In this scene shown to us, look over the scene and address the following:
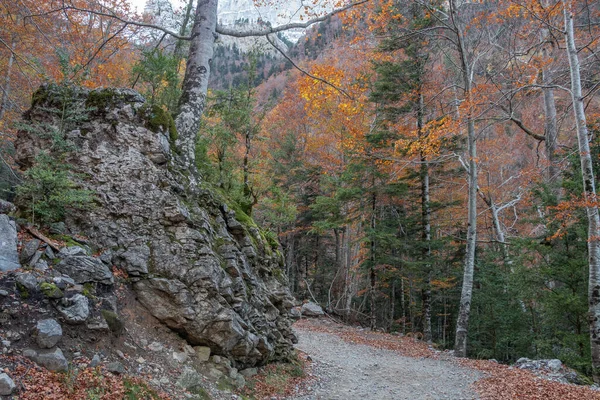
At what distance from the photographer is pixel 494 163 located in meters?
21.6

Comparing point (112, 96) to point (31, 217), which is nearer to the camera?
point (31, 217)

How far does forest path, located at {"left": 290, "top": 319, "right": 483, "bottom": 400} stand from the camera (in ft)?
21.0

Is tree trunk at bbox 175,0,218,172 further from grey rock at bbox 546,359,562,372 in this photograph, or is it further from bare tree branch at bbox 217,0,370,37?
grey rock at bbox 546,359,562,372

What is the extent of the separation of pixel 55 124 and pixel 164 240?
2.19 m

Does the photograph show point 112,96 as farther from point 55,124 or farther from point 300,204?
point 300,204

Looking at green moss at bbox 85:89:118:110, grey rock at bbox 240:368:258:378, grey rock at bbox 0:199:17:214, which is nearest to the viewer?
grey rock at bbox 0:199:17:214

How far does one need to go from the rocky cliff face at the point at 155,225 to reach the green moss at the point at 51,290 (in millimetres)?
898

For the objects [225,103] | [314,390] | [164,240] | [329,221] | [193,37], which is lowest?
[314,390]

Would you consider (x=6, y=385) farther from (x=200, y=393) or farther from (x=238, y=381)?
(x=238, y=381)

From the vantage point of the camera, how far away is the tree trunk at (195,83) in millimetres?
6027

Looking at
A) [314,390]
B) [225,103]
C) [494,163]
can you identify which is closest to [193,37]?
[225,103]

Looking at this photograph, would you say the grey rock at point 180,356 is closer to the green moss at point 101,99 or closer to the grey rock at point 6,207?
the grey rock at point 6,207

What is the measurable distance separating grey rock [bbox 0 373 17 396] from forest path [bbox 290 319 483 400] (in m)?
4.05

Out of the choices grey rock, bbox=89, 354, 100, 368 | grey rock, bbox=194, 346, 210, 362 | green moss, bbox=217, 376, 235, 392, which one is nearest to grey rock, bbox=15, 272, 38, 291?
grey rock, bbox=89, 354, 100, 368
